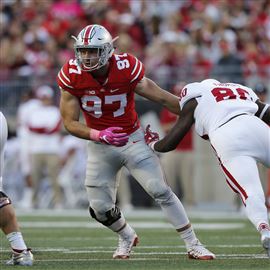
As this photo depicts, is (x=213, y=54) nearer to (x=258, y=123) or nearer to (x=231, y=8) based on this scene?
(x=231, y=8)

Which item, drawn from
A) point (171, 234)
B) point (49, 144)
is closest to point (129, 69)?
point (171, 234)

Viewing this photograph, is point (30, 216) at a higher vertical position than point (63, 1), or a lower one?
lower

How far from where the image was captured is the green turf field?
22.5 feet

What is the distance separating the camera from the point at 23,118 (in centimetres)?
1480

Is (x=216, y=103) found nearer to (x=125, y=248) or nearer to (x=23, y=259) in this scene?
(x=125, y=248)

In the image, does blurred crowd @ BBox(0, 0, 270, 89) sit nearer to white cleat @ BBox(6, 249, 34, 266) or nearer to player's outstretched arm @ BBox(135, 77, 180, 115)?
player's outstretched arm @ BBox(135, 77, 180, 115)

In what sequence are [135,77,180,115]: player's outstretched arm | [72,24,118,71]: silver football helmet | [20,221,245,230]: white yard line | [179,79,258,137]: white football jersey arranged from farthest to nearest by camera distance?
[20,221,245,230]: white yard line < [135,77,180,115]: player's outstretched arm < [72,24,118,71]: silver football helmet < [179,79,258,137]: white football jersey

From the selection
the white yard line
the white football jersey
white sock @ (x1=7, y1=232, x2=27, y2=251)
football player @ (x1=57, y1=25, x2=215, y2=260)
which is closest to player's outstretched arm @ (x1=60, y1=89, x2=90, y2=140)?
football player @ (x1=57, y1=25, x2=215, y2=260)

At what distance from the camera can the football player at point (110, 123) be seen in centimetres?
724

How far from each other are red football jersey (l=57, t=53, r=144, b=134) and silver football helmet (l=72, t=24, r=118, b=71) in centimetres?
10

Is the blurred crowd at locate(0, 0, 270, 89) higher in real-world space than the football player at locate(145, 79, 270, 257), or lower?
lower

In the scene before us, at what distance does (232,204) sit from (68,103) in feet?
26.3

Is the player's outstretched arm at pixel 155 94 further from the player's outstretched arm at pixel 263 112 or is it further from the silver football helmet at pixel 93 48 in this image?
the player's outstretched arm at pixel 263 112

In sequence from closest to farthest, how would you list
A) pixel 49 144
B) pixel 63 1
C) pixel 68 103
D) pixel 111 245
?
pixel 68 103 → pixel 111 245 → pixel 49 144 → pixel 63 1
